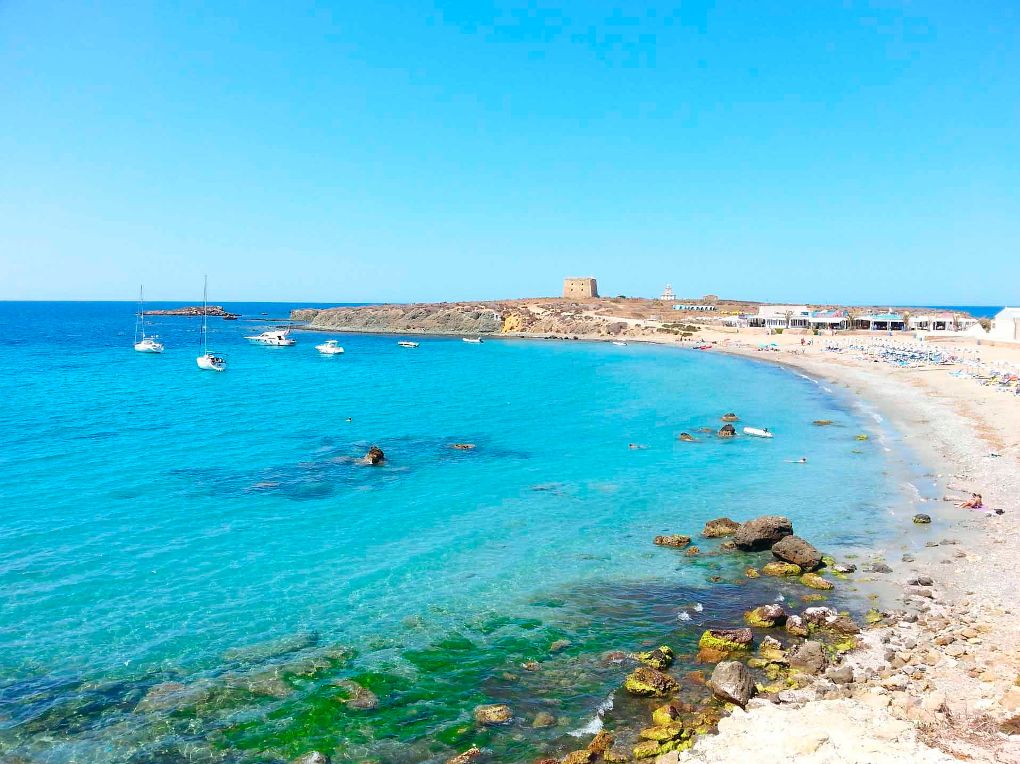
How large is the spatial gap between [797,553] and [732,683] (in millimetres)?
9147

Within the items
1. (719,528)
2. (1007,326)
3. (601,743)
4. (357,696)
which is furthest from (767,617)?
(1007,326)

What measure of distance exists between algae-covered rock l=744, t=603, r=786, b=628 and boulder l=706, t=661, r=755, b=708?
3.10 meters

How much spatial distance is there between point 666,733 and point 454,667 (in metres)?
5.48

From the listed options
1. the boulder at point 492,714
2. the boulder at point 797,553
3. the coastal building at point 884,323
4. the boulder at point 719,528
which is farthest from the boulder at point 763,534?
the coastal building at point 884,323

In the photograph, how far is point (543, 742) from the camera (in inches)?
506

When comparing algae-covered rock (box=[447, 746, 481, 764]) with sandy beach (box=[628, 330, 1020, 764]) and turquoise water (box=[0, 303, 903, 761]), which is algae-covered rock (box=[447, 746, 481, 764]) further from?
sandy beach (box=[628, 330, 1020, 764])

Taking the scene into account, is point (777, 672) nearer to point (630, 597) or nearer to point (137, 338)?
point (630, 597)

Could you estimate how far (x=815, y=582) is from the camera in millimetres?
20141

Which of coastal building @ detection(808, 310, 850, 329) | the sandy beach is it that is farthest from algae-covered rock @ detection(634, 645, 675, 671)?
coastal building @ detection(808, 310, 850, 329)

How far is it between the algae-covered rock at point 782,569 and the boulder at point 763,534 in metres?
1.39

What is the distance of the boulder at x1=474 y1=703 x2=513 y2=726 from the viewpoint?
13531mm

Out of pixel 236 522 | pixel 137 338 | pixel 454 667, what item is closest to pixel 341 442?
pixel 236 522

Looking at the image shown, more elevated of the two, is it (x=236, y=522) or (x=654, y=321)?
(x=654, y=321)

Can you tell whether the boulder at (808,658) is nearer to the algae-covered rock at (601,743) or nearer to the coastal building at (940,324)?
the algae-covered rock at (601,743)
